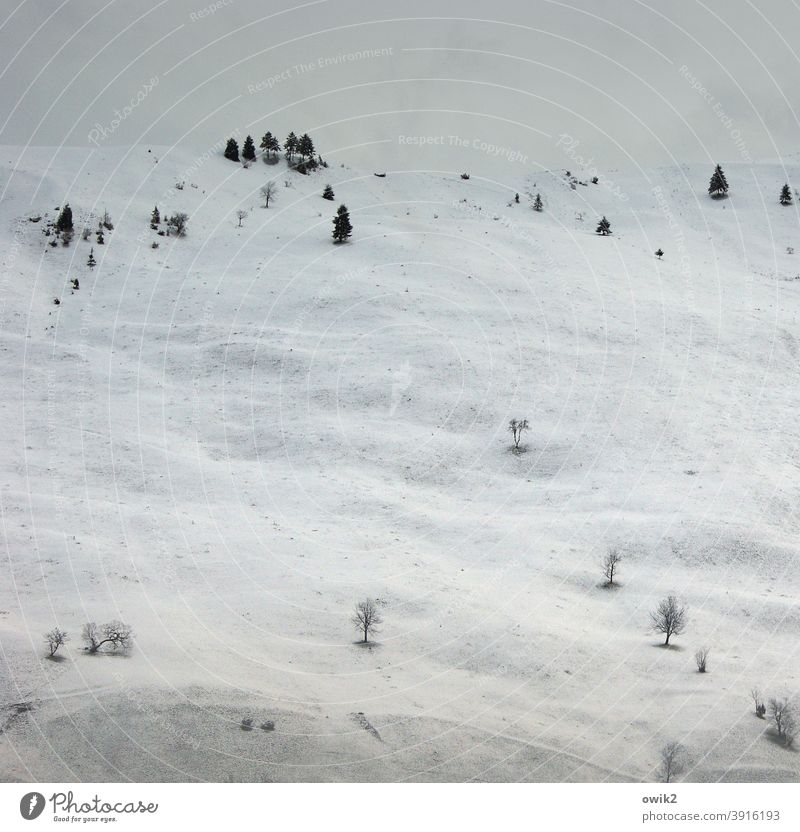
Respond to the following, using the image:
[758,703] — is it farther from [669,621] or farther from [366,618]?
[366,618]

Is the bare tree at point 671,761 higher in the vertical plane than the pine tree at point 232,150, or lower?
lower

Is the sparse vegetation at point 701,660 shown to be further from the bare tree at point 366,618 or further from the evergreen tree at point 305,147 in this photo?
the evergreen tree at point 305,147

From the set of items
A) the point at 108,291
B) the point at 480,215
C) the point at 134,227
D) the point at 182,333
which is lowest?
the point at 182,333

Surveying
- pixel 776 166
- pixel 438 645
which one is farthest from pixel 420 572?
pixel 776 166

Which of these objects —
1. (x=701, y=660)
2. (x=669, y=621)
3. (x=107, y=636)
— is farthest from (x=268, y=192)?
(x=701, y=660)

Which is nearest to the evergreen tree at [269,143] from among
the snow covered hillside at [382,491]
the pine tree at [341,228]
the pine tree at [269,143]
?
the pine tree at [269,143]

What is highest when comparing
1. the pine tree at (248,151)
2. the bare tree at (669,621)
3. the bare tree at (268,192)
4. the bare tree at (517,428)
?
the pine tree at (248,151)
